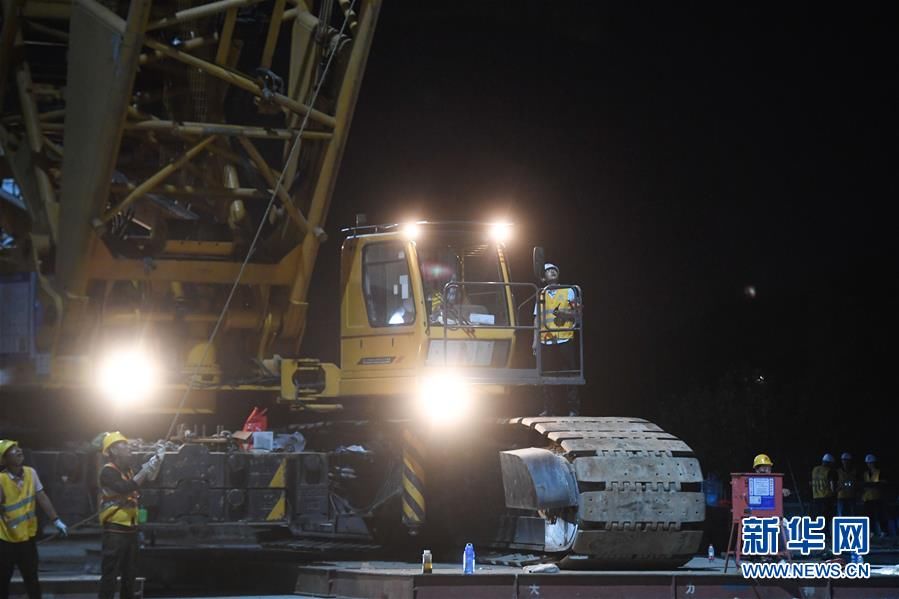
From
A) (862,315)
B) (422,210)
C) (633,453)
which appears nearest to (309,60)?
(633,453)

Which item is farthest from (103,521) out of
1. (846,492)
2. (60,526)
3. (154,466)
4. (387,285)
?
(846,492)

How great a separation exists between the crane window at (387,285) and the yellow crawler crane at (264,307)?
0.02 meters

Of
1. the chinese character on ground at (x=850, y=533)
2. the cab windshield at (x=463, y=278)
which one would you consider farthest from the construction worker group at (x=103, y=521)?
the chinese character on ground at (x=850, y=533)

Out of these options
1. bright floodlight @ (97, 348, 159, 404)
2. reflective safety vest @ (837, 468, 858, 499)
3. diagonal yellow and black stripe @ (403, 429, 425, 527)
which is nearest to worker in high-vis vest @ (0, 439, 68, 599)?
bright floodlight @ (97, 348, 159, 404)

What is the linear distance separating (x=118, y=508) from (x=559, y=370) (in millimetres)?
5424

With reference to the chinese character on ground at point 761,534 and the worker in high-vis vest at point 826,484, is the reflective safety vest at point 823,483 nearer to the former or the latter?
the worker in high-vis vest at point 826,484

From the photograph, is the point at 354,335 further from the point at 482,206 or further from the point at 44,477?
the point at 482,206

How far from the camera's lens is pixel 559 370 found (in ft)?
52.5

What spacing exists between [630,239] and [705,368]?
Result: 8454mm

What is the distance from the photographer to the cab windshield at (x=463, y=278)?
15898 millimetres

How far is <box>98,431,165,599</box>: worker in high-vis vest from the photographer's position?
12789 mm

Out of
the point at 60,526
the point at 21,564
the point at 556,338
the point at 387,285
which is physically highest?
the point at 387,285

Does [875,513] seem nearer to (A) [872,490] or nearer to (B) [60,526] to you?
(A) [872,490]

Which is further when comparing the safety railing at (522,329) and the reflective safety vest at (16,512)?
the safety railing at (522,329)
